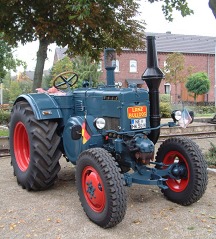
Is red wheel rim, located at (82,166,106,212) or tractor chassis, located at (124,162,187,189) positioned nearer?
red wheel rim, located at (82,166,106,212)

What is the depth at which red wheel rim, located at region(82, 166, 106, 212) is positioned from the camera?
4.56 m

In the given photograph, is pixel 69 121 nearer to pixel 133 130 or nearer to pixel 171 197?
pixel 133 130

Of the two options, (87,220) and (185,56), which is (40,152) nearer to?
(87,220)

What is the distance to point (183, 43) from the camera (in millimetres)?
48938

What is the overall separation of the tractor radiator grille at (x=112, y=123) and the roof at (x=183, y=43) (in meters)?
41.2

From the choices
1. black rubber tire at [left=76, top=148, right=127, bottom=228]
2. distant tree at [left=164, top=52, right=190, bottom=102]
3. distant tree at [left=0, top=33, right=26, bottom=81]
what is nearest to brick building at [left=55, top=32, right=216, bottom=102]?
distant tree at [left=164, top=52, right=190, bottom=102]

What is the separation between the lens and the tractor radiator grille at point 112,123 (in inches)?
207

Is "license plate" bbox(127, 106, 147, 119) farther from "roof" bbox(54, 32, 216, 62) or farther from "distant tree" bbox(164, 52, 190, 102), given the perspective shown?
"roof" bbox(54, 32, 216, 62)

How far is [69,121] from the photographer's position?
5.79 m

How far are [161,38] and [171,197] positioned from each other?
44.7 m

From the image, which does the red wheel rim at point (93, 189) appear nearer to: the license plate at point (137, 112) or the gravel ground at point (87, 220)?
the gravel ground at point (87, 220)

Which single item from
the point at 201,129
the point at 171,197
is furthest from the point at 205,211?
the point at 201,129

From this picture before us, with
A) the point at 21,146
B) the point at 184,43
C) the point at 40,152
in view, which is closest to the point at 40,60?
A: the point at 21,146

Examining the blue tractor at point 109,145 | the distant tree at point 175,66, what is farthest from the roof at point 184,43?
the blue tractor at point 109,145
